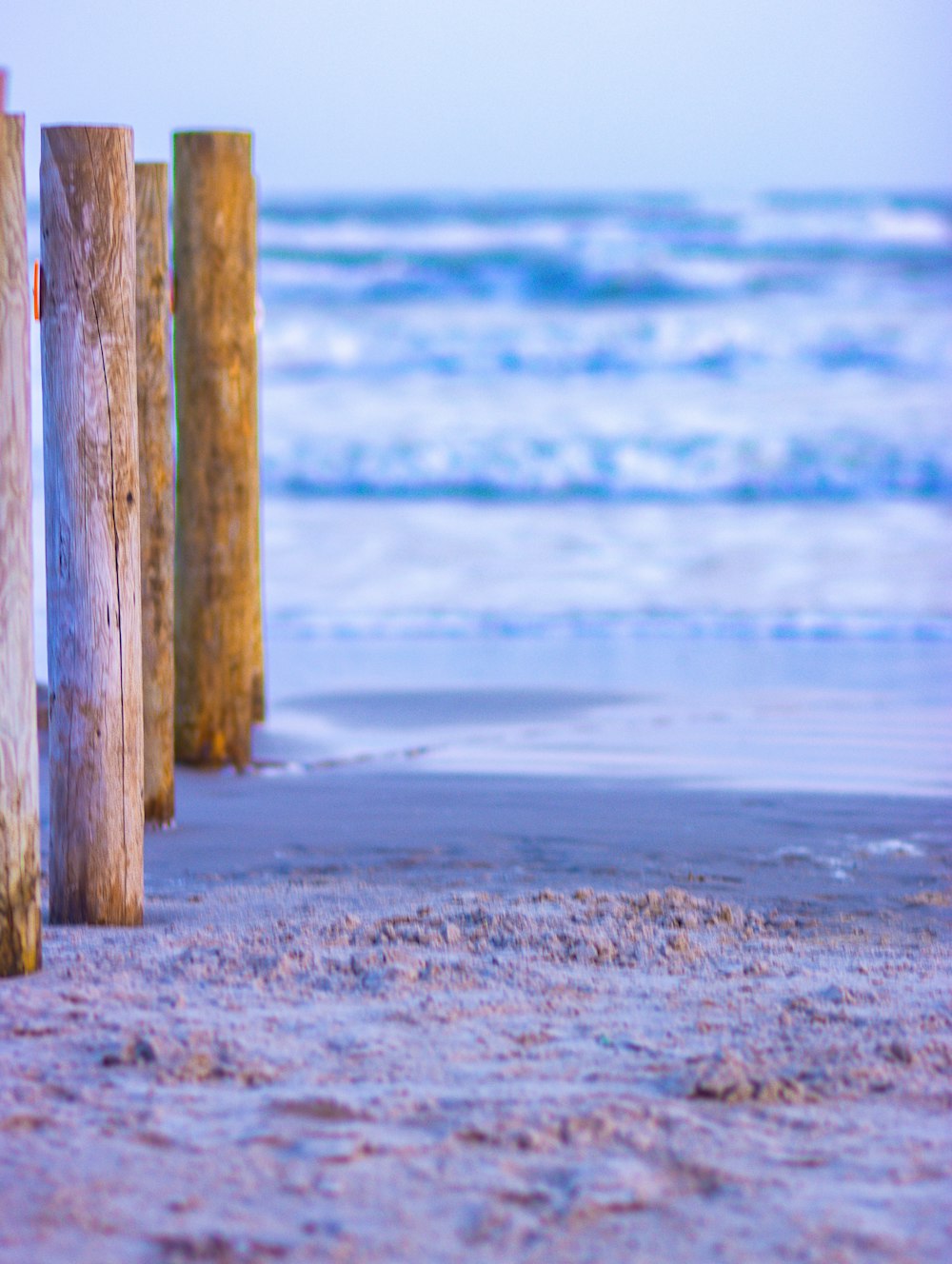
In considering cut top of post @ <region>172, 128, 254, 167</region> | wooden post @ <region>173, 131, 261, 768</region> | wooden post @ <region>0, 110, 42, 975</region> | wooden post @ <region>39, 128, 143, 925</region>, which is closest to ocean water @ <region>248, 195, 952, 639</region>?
wooden post @ <region>173, 131, 261, 768</region>

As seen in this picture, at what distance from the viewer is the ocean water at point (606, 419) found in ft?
31.8

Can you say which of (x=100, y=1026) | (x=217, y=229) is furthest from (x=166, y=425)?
(x=100, y=1026)

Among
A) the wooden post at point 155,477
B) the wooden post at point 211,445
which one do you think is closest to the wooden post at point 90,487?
the wooden post at point 155,477

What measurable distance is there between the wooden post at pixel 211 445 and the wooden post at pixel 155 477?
809 millimetres

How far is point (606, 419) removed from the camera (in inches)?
611

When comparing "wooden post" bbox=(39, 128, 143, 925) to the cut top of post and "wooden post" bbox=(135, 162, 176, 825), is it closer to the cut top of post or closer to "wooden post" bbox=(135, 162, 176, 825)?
"wooden post" bbox=(135, 162, 176, 825)

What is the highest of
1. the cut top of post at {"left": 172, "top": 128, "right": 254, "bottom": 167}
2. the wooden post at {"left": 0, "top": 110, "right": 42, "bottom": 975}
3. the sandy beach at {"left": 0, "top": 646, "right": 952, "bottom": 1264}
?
the cut top of post at {"left": 172, "top": 128, "right": 254, "bottom": 167}

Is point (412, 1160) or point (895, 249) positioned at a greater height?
point (895, 249)

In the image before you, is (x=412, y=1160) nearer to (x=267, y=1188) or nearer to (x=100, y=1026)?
(x=267, y=1188)

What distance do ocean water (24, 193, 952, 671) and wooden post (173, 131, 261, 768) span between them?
3.31m

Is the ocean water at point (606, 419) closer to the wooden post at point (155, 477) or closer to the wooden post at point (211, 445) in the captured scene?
the wooden post at point (211, 445)

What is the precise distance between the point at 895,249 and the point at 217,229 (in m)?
18.9

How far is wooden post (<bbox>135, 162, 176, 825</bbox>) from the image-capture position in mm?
4215

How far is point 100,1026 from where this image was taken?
258 centimetres
